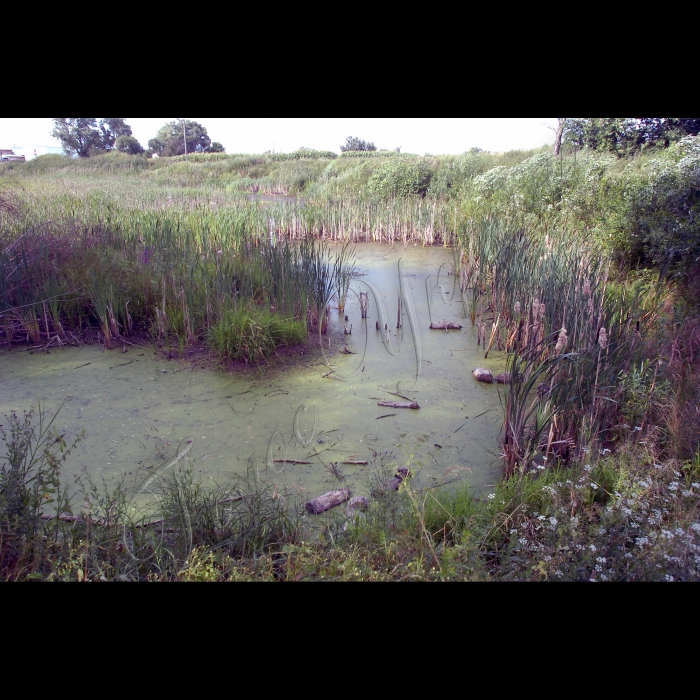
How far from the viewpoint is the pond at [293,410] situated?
10.3 feet

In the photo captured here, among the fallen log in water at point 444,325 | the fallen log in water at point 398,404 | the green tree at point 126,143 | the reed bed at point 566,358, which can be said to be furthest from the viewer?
the green tree at point 126,143

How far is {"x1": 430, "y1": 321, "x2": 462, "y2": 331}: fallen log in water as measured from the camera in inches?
220

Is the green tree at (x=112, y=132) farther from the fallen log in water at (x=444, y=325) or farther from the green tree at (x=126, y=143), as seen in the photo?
the fallen log in water at (x=444, y=325)

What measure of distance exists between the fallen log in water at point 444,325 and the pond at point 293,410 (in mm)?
81

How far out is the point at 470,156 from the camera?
13.0 meters

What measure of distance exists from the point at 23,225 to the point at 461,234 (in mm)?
5519

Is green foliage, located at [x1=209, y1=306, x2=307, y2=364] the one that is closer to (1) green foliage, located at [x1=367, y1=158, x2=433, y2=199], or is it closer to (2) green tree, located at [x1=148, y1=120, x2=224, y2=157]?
(1) green foliage, located at [x1=367, y1=158, x2=433, y2=199]

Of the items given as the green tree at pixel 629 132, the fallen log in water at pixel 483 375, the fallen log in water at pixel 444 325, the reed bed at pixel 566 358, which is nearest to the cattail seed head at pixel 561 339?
the reed bed at pixel 566 358

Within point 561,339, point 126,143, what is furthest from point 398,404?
point 126,143

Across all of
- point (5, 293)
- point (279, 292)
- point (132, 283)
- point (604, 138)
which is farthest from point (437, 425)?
point (604, 138)

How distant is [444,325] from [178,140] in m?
15.6

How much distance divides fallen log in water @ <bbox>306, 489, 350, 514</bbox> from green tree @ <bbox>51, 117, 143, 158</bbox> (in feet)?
40.8

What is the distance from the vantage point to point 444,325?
561 centimetres

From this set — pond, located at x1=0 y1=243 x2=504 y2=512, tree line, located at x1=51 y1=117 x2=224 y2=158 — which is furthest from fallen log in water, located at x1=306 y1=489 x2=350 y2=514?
tree line, located at x1=51 y1=117 x2=224 y2=158
